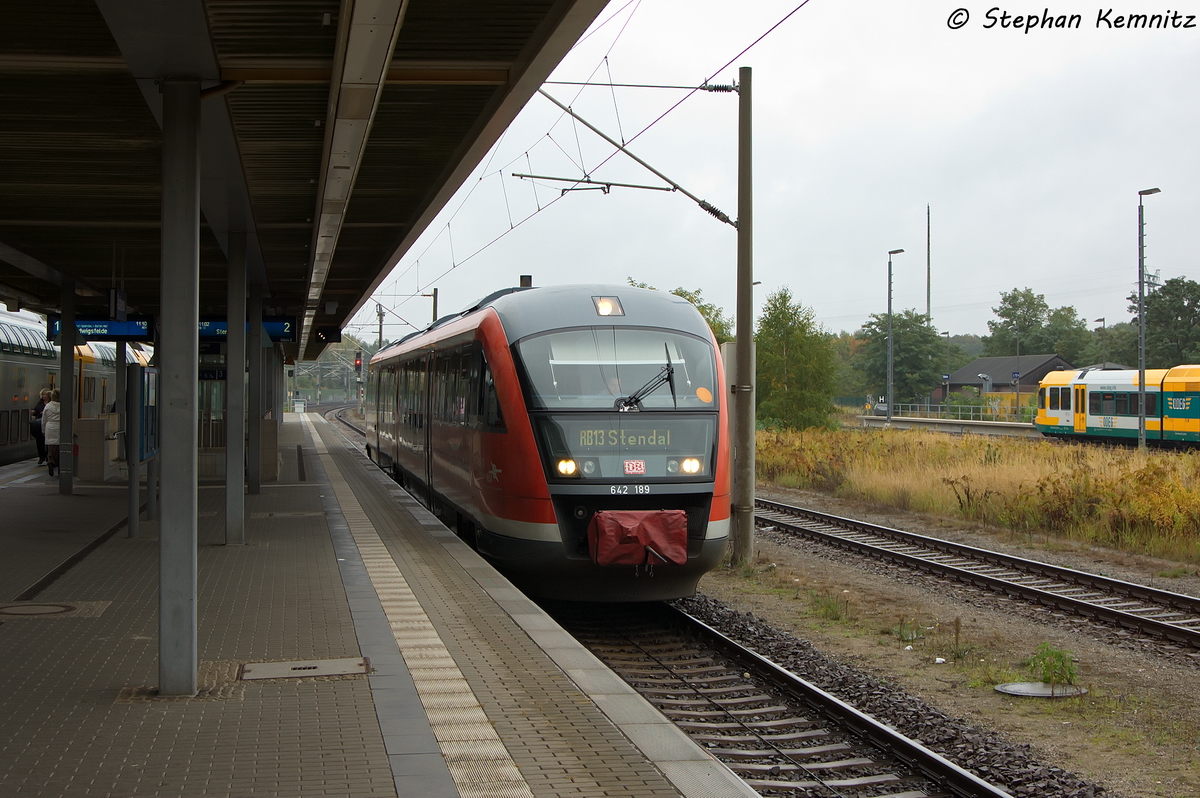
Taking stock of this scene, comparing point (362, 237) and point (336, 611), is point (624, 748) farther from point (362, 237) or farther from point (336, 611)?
point (362, 237)

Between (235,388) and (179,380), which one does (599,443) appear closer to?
(179,380)

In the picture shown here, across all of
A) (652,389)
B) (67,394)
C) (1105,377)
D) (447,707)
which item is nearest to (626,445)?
(652,389)

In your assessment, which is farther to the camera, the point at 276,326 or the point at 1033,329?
the point at 1033,329

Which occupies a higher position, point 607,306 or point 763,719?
point 607,306

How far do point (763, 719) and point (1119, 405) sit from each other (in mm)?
34052

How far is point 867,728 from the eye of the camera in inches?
257

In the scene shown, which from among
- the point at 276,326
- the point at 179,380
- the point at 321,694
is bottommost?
the point at 321,694

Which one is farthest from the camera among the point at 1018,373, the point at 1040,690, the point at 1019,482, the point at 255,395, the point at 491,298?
the point at 1018,373

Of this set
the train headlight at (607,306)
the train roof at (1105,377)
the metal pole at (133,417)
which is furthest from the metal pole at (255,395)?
the train roof at (1105,377)

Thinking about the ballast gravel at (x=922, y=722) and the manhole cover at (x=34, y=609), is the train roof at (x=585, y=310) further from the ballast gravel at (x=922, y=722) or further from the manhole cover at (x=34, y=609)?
the manhole cover at (x=34, y=609)

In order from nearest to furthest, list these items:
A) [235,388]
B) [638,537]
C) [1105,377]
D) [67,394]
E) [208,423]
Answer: [638,537] < [235,388] < [67,394] < [208,423] < [1105,377]

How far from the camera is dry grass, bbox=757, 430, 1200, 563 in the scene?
14.2m

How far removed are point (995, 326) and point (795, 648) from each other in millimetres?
114130

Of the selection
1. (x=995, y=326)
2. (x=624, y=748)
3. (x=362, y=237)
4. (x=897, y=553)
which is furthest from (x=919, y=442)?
(x=995, y=326)
